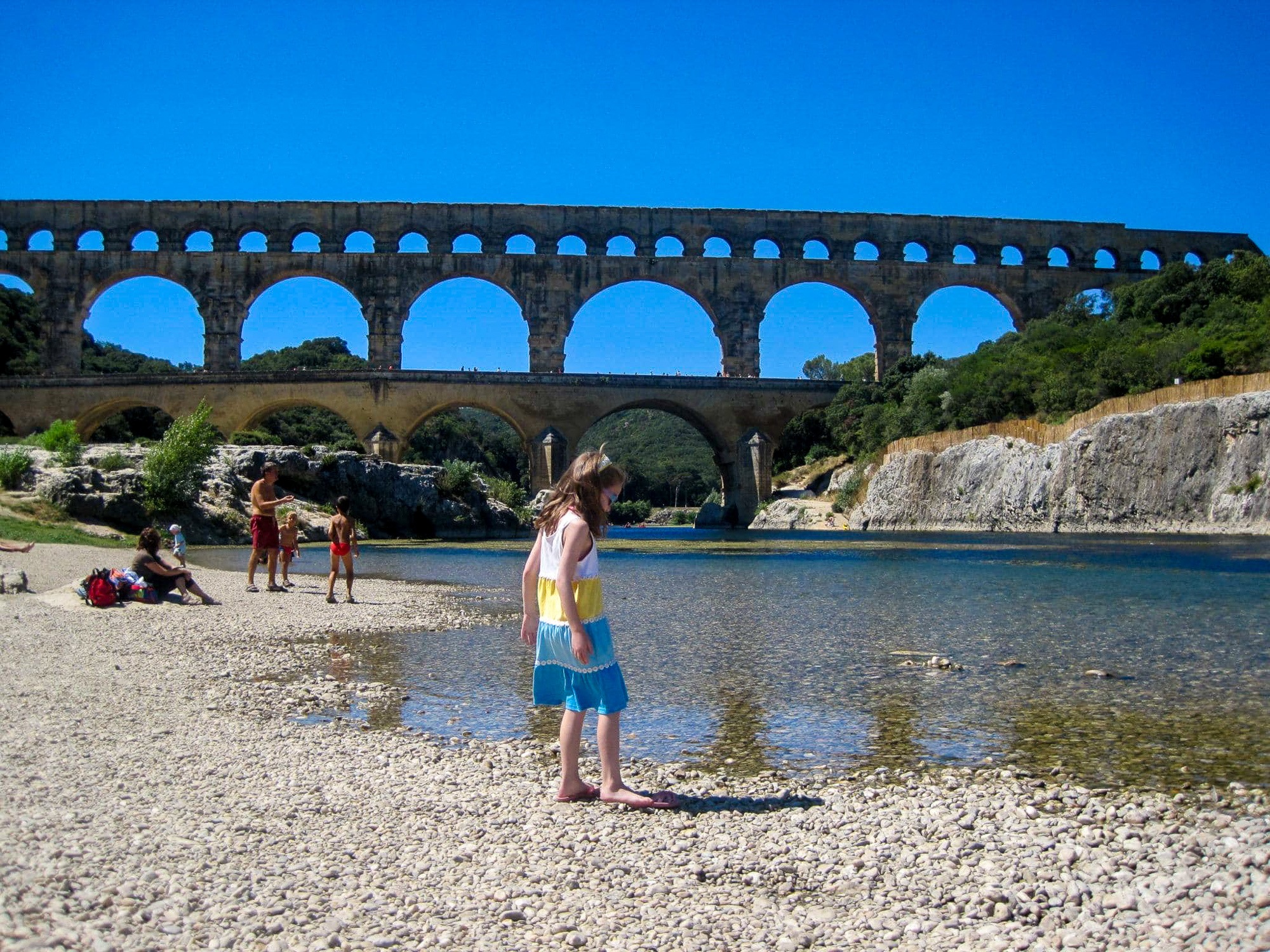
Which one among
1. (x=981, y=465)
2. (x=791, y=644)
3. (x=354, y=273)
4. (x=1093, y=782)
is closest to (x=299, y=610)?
(x=791, y=644)

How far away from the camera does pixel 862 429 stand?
43469 millimetres

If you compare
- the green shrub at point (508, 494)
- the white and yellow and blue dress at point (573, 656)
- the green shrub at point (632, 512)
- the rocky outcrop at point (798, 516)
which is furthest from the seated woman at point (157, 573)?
the green shrub at point (632, 512)

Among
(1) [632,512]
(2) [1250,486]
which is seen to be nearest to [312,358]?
(1) [632,512]

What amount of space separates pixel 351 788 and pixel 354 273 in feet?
148

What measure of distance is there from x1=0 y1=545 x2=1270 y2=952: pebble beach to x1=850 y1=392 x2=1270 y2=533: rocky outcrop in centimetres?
2263

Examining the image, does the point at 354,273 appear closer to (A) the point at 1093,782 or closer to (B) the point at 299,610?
(B) the point at 299,610

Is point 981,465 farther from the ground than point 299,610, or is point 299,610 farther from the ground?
point 981,465

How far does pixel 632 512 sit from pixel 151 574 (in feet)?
200

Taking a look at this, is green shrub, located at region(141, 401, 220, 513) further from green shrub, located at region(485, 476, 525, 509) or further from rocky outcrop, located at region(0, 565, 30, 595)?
green shrub, located at region(485, 476, 525, 509)

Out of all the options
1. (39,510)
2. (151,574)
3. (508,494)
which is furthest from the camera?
(508,494)

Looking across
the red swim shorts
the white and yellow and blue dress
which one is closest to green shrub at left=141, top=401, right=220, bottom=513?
the red swim shorts

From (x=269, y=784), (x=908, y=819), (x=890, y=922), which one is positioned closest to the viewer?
(x=890, y=922)

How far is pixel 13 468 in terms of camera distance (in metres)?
21.2

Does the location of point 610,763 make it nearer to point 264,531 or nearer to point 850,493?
point 264,531
